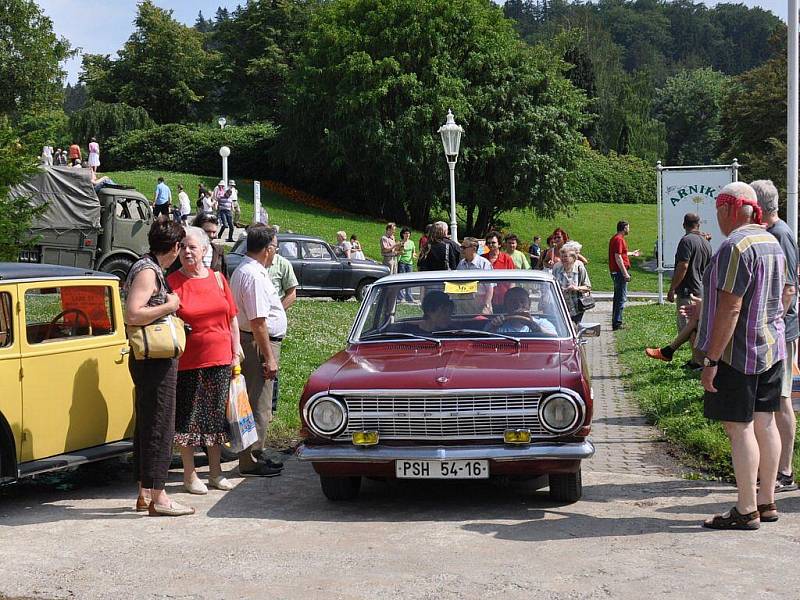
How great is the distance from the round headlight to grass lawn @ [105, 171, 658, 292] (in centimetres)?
3314

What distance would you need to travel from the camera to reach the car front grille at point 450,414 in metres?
6.83

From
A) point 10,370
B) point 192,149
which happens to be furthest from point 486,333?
point 192,149

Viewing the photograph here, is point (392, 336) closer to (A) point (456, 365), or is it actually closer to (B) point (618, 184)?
(A) point (456, 365)

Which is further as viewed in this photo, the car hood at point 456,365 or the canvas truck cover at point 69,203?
the canvas truck cover at point 69,203

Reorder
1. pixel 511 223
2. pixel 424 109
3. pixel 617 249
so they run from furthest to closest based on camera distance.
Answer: pixel 511 223 → pixel 424 109 → pixel 617 249

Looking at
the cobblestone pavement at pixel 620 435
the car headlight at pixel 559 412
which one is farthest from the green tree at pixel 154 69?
the car headlight at pixel 559 412

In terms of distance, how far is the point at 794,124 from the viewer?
11.4 m

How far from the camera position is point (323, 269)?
87.0ft

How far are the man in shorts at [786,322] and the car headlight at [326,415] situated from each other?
2.89 metres

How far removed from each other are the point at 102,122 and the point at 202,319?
6404cm

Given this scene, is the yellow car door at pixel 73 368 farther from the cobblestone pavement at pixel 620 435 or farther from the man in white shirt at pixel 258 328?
the cobblestone pavement at pixel 620 435

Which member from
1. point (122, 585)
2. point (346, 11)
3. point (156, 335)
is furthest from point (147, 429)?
point (346, 11)

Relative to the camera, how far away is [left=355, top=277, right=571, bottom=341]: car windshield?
26.3 ft

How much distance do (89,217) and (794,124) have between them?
58.2ft
